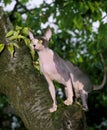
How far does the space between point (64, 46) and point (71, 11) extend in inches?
116

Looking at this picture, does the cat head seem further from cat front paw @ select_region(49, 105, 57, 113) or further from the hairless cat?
cat front paw @ select_region(49, 105, 57, 113)

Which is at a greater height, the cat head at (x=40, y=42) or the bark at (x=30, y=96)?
the cat head at (x=40, y=42)

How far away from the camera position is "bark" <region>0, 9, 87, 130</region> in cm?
176

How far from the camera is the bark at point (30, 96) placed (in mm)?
1760

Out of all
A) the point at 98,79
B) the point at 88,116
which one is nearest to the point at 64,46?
the point at 98,79

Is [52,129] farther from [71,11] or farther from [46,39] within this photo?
[71,11]

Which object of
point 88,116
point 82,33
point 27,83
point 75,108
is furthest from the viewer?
point 88,116

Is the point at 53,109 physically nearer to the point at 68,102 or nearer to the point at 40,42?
the point at 68,102

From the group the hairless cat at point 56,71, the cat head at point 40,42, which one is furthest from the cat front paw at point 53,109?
the cat head at point 40,42

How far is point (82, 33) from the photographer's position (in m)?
5.41

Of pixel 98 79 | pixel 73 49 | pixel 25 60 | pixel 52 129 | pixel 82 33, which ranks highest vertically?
pixel 25 60

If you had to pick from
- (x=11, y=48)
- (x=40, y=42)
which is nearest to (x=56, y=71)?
(x=40, y=42)

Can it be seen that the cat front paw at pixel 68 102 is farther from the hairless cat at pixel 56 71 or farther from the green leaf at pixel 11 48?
the green leaf at pixel 11 48

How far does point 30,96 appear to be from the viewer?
192 cm
